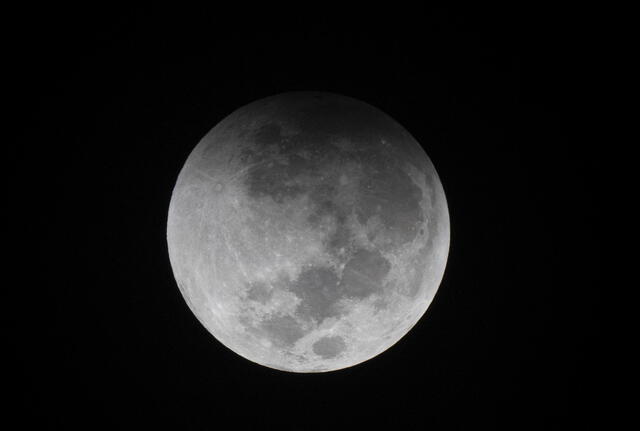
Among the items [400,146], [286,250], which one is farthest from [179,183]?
[400,146]

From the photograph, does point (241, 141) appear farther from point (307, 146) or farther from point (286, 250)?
point (286, 250)

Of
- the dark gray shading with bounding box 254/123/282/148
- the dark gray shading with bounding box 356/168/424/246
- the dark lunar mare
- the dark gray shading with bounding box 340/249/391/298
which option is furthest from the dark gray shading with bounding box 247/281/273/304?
the dark gray shading with bounding box 254/123/282/148

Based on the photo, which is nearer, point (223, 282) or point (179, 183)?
point (223, 282)

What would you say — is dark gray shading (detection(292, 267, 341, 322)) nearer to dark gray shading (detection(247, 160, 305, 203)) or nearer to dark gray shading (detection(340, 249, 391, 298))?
dark gray shading (detection(340, 249, 391, 298))

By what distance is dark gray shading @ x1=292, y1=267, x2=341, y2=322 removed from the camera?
2.55m

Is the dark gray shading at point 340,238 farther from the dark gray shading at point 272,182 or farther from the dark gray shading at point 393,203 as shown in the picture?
the dark gray shading at point 272,182

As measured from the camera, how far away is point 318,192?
254cm

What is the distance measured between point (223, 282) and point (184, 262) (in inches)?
14.1

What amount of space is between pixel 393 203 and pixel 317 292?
653 mm

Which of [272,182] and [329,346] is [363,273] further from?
[272,182]

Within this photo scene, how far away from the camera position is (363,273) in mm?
2588

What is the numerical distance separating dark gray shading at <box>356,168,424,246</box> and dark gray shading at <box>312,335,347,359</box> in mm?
674

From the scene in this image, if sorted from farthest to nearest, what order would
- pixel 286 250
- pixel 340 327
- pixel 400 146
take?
pixel 400 146
pixel 340 327
pixel 286 250

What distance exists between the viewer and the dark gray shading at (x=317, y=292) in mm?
2555
